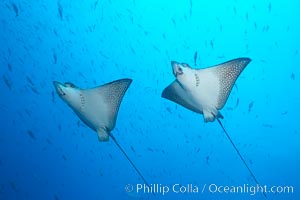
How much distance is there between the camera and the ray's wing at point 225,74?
1.35 m

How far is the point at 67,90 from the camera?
1.44 metres

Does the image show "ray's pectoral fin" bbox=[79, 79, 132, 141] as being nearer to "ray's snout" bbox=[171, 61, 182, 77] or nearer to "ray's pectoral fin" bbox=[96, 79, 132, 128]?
"ray's pectoral fin" bbox=[96, 79, 132, 128]

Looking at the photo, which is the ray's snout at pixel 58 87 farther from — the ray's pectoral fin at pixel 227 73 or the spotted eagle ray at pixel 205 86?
the ray's pectoral fin at pixel 227 73

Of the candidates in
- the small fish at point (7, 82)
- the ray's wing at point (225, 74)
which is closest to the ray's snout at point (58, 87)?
the small fish at point (7, 82)

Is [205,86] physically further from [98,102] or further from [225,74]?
[98,102]

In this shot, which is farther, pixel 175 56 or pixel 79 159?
pixel 79 159

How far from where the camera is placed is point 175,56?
4.49 feet

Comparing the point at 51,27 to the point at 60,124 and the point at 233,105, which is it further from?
the point at 233,105

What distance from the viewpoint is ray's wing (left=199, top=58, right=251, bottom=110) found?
1.35 metres

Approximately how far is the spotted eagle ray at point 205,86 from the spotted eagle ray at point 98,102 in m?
0.21

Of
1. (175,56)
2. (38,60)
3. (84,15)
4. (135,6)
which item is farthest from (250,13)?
(38,60)

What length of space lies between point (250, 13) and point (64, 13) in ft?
2.56

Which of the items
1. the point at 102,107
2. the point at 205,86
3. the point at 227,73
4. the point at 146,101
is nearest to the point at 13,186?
the point at 102,107

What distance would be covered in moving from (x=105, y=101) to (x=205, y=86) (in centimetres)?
45
